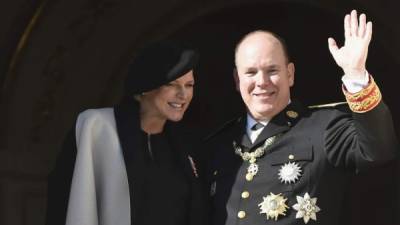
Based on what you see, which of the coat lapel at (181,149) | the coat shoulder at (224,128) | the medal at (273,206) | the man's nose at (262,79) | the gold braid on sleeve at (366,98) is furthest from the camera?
the coat shoulder at (224,128)

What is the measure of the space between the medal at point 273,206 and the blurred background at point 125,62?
5.43 ft

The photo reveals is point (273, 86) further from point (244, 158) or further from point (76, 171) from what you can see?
point (76, 171)

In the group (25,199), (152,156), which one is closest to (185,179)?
(152,156)

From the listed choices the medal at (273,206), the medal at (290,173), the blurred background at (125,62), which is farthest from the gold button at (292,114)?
the blurred background at (125,62)

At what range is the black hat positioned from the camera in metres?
3.94

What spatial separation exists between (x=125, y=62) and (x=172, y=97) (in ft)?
5.25

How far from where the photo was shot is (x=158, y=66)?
3965 mm

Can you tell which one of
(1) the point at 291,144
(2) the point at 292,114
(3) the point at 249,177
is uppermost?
(2) the point at 292,114

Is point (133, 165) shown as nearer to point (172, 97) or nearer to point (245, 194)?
point (172, 97)

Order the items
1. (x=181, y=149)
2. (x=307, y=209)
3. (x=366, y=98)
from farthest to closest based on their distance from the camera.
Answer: (x=181, y=149), (x=307, y=209), (x=366, y=98)

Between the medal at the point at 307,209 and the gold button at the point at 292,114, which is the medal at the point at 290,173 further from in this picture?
the gold button at the point at 292,114

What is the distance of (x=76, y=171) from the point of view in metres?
3.89

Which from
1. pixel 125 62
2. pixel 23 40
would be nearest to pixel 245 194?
pixel 23 40

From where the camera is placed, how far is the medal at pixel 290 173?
385cm
